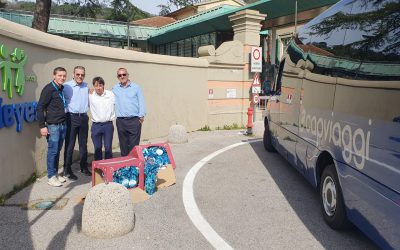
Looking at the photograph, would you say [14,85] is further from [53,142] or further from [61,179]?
[61,179]

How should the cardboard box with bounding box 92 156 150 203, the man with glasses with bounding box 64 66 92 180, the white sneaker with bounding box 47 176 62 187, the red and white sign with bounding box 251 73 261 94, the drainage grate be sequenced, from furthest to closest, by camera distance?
1. the red and white sign with bounding box 251 73 261 94
2. the man with glasses with bounding box 64 66 92 180
3. the white sneaker with bounding box 47 176 62 187
4. the cardboard box with bounding box 92 156 150 203
5. the drainage grate

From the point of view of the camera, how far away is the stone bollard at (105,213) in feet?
12.7

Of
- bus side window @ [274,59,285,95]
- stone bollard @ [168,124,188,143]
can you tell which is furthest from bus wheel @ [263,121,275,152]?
stone bollard @ [168,124,188,143]

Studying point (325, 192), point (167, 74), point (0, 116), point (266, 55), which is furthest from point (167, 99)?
point (266, 55)

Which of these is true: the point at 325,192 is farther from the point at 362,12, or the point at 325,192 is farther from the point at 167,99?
the point at 167,99

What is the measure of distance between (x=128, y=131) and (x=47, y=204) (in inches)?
75.7

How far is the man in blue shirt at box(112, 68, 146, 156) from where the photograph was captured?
626 centimetres

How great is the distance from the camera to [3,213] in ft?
15.0

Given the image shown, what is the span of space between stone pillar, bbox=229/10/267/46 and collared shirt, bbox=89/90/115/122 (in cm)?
823

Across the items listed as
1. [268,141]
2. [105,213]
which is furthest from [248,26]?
[105,213]

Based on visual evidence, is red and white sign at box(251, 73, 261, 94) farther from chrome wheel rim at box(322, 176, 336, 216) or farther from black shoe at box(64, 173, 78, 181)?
chrome wheel rim at box(322, 176, 336, 216)

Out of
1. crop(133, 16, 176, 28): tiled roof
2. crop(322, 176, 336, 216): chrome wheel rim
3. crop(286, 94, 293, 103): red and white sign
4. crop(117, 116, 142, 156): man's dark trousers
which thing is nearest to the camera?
crop(322, 176, 336, 216): chrome wheel rim

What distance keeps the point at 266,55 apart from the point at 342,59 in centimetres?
2132

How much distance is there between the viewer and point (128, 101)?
6.25m
